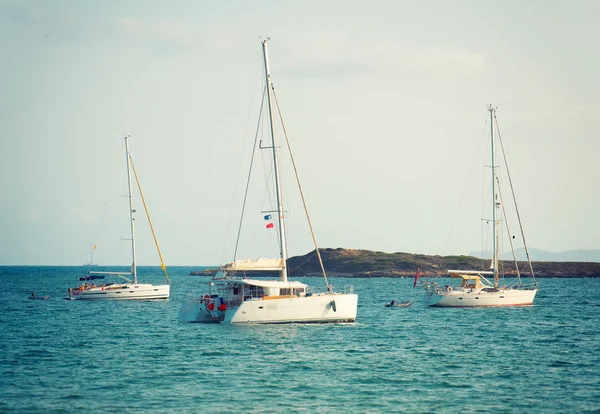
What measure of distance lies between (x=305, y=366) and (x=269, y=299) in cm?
1290

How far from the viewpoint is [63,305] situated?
3147 inches

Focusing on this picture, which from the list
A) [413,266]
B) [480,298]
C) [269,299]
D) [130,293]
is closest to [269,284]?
[269,299]

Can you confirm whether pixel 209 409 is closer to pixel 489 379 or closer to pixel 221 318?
pixel 489 379

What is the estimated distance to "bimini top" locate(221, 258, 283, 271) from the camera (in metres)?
51.3

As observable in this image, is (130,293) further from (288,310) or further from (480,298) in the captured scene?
(288,310)

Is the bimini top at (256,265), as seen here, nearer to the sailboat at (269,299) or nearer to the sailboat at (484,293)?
the sailboat at (269,299)

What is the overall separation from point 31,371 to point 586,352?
28690 millimetres

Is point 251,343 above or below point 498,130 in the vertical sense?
below

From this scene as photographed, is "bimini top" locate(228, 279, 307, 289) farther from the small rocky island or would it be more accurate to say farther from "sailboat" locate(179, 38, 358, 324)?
the small rocky island

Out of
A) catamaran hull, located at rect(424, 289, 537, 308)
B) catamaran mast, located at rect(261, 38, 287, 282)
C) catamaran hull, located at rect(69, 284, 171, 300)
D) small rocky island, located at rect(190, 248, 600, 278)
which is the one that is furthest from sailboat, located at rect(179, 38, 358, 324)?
small rocky island, located at rect(190, 248, 600, 278)

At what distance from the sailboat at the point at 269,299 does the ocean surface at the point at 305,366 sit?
0.83 m

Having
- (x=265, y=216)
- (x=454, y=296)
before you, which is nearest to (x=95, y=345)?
(x=265, y=216)

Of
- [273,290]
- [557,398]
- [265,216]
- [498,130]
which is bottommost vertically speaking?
[557,398]

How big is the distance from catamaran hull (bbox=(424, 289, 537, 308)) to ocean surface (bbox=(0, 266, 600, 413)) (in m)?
8.01
